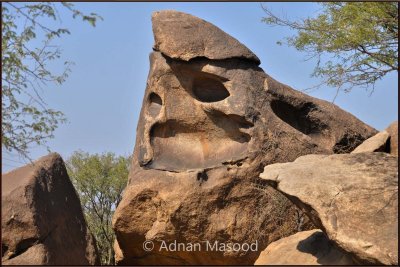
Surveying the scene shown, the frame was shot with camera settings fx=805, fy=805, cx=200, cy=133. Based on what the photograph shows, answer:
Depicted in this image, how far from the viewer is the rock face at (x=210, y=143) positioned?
12641 mm

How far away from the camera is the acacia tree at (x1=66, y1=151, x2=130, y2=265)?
2136 cm

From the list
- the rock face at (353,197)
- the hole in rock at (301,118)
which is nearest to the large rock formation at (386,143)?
the rock face at (353,197)

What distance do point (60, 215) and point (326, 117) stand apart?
204 inches

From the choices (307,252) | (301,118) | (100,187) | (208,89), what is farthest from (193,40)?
(100,187)

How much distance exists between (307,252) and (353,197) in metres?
1.13

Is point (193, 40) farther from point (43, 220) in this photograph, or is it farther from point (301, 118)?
point (43, 220)

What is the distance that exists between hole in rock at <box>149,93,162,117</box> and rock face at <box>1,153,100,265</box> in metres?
2.34

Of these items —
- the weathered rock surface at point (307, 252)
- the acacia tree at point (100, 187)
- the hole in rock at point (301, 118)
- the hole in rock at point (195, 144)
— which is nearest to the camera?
the weathered rock surface at point (307, 252)

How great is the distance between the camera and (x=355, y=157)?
380 inches

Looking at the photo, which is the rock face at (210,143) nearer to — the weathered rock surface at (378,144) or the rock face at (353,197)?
the weathered rock surface at (378,144)

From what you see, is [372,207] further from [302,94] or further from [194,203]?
[302,94]

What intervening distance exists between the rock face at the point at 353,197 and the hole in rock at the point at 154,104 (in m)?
4.51

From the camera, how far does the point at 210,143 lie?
1355 cm

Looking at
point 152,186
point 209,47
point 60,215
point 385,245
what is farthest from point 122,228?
point 385,245
